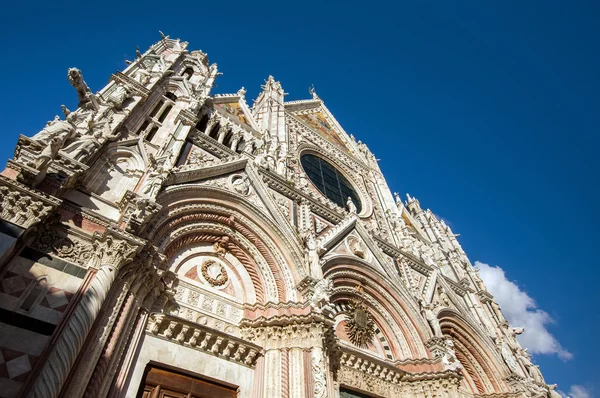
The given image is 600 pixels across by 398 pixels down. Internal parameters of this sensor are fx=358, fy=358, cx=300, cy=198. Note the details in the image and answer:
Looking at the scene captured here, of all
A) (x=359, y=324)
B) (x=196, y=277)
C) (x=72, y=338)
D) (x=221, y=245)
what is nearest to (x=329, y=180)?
(x=359, y=324)

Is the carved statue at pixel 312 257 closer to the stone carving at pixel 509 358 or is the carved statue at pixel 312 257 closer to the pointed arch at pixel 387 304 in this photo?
the pointed arch at pixel 387 304

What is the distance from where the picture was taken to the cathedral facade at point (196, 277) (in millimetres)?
4977

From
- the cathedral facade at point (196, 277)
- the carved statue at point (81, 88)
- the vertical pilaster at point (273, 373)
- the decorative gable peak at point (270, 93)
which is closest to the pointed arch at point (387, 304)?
the cathedral facade at point (196, 277)

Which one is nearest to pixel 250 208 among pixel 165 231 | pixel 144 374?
pixel 165 231

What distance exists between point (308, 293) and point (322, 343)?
1159mm

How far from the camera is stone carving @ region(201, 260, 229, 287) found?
8.17 meters

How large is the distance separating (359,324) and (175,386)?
5.65 meters

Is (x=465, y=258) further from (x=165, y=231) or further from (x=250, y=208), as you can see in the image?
(x=165, y=231)

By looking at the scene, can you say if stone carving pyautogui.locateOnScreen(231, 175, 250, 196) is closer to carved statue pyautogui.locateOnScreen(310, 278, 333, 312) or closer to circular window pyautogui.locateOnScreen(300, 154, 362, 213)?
carved statue pyautogui.locateOnScreen(310, 278, 333, 312)

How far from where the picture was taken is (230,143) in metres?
12.6

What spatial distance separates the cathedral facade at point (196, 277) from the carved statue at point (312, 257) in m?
0.05

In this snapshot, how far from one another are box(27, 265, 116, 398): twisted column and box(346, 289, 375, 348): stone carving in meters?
6.89

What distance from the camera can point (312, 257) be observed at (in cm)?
938

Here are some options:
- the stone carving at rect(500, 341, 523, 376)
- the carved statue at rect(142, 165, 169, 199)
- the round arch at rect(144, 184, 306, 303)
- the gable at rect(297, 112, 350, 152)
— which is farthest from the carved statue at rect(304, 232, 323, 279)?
the gable at rect(297, 112, 350, 152)
